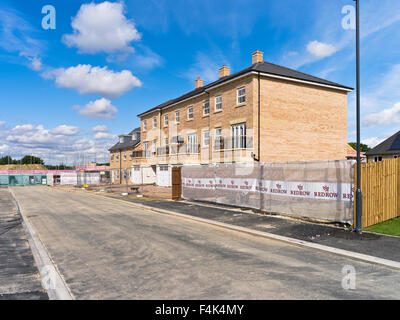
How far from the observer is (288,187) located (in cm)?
1220

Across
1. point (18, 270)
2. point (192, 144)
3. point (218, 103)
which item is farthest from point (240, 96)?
point (18, 270)

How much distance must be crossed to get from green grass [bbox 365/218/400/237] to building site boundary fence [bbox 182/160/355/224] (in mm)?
769

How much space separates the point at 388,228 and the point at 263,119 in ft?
48.6

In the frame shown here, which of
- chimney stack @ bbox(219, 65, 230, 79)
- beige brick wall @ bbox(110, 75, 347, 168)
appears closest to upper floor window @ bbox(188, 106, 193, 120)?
beige brick wall @ bbox(110, 75, 347, 168)

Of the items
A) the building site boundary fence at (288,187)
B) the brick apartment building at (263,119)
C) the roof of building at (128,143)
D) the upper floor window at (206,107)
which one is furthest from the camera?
the roof of building at (128,143)

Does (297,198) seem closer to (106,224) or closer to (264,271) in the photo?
(264,271)

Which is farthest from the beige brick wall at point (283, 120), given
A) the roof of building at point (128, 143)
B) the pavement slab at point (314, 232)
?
the roof of building at point (128, 143)

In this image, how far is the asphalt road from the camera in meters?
4.91

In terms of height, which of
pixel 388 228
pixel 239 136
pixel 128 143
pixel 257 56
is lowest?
pixel 388 228

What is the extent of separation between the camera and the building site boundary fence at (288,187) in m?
10.2

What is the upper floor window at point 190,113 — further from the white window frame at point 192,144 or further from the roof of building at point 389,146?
the roof of building at point 389,146

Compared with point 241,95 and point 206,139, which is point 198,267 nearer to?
point 241,95

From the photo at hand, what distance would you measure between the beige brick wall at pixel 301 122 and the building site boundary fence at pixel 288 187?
312 inches
